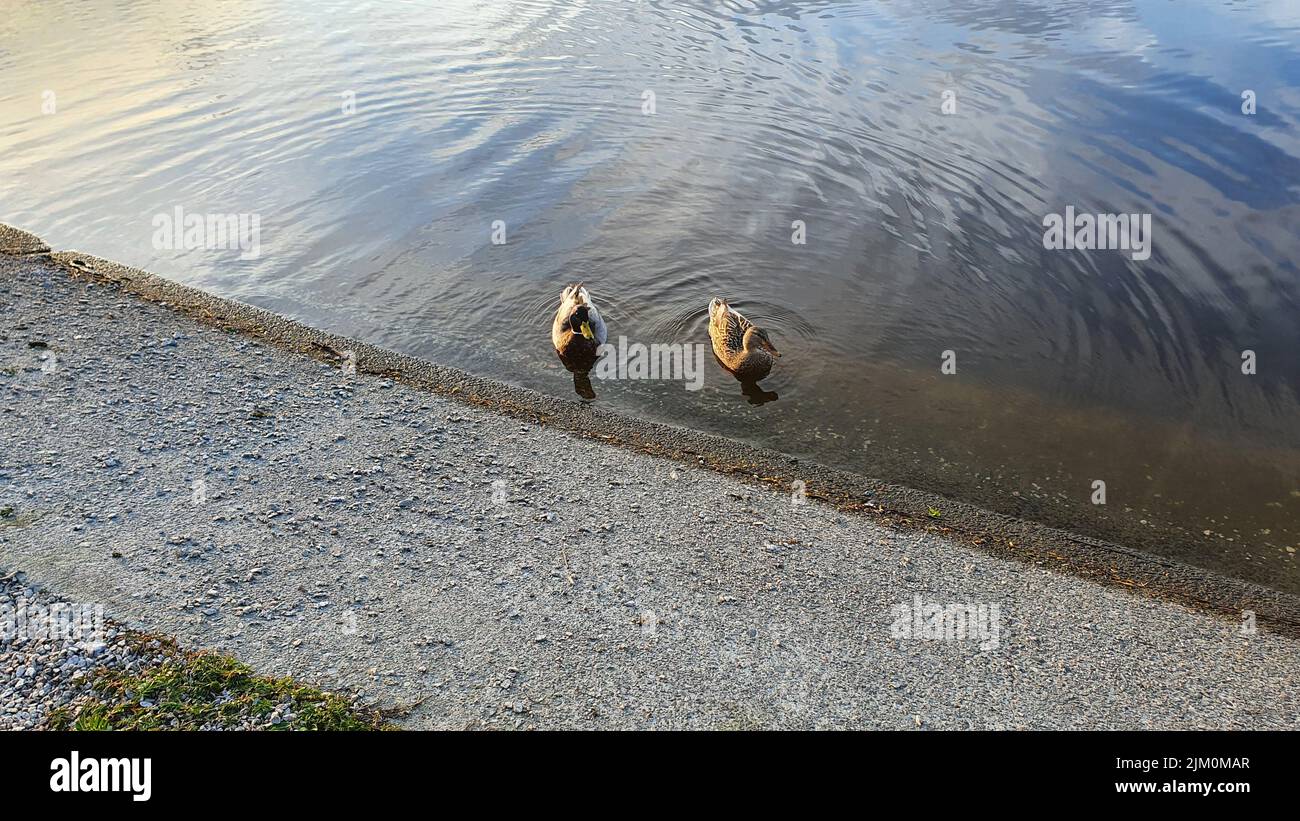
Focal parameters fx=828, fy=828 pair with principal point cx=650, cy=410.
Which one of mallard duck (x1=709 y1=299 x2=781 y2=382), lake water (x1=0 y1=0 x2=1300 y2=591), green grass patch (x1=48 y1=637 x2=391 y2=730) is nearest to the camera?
green grass patch (x1=48 y1=637 x2=391 y2=730)

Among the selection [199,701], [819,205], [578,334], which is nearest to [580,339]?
[578,334]

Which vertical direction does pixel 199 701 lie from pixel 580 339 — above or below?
below

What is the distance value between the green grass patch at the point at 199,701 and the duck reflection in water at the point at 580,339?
19.6 ft

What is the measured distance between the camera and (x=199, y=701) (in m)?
6.60

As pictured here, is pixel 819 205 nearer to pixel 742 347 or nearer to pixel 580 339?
pixel 742 347

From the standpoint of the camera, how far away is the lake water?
11477 millimetres

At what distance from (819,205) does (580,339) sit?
727cm

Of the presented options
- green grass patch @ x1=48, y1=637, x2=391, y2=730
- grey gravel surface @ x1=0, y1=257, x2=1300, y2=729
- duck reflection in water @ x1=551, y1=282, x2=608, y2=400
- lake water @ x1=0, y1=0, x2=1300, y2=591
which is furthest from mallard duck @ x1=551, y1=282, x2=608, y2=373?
green grass patch @ x1=48, y1=637, x2=391, y2=730

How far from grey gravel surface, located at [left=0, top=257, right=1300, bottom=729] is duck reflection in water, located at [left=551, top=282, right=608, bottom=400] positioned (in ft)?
5.14

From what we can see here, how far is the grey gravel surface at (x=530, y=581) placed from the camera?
719 centimetres

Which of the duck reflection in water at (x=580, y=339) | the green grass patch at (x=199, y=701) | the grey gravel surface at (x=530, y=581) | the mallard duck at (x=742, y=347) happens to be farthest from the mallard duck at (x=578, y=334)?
the green grass patch at (x=199, y=701)

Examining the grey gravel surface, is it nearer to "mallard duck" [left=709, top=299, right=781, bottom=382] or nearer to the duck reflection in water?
the duck reflection in water

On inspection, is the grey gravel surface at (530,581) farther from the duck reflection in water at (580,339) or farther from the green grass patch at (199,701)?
the duck reflection in water at (580,339)

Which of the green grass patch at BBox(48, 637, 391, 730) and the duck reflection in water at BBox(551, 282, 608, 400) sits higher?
the duck reflection in water at BBox(551, 282, 608, 400)
